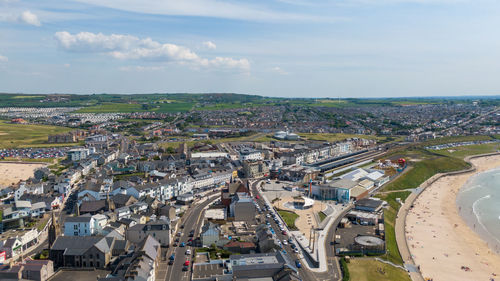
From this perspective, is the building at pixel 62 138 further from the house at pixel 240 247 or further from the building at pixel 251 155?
the house at pixel 240 247

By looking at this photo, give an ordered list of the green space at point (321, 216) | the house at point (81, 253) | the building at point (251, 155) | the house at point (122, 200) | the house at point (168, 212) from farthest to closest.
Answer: the building at point (251, 155) → the house at point (122, 200) → the green space at point (321, 216) → the house at point (168, 212) → the house at point (81, 253)

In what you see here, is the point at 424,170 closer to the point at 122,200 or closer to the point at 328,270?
the point at 328,270

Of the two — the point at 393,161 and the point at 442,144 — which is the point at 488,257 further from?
the point at 442,144

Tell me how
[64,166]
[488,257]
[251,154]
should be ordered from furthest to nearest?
1. [251,154]
2. [64,166]
3. [488,257]

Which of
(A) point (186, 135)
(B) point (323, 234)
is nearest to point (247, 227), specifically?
(B) point (323, 234)

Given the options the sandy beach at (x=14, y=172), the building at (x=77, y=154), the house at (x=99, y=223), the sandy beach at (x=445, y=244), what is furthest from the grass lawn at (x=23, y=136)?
the sandy beach at (x=445, y=244)

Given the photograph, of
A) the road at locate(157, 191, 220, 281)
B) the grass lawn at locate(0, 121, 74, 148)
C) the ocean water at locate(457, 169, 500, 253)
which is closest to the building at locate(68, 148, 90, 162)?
the grass lawn at locate(0, 121, 74, 148)

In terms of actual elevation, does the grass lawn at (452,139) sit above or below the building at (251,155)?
above
